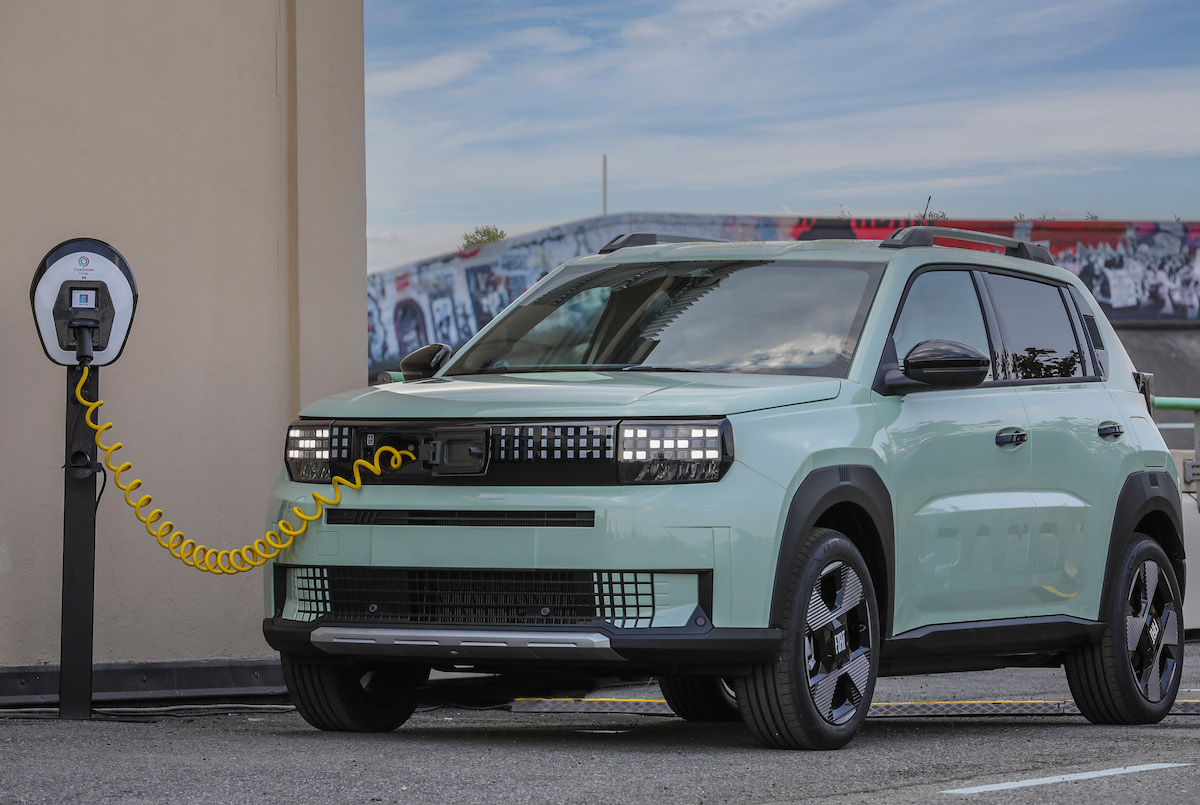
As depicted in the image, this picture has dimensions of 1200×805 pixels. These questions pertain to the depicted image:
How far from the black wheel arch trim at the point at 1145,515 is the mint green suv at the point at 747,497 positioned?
0.06ft

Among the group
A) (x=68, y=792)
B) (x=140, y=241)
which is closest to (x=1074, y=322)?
(x=140, y=241)

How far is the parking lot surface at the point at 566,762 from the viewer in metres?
4.65

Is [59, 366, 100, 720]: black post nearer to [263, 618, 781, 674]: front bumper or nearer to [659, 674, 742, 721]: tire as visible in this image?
[263, 618, 781, 674]: front bumper

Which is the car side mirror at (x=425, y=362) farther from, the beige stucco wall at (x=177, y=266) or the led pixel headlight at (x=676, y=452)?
the led pixel headlight at (x=676, y=452)

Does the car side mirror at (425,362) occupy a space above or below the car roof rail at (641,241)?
below

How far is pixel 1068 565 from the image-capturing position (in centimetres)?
688

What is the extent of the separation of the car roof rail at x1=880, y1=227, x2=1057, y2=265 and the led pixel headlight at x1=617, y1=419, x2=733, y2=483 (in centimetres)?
150

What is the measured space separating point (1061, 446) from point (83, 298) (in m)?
3.88

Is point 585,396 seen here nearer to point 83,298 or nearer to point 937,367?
point 937,367

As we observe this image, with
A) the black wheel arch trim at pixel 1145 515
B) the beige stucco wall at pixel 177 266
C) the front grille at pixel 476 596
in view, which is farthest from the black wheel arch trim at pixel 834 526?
the beige stucco wall at pixel 177 266

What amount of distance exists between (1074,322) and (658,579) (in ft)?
10.3

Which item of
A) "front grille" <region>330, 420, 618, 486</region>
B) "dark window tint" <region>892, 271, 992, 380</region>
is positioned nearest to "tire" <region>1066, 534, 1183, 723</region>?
"dark window tint" <region>892, 271, 992, 380</region>

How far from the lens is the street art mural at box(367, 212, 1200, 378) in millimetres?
51500

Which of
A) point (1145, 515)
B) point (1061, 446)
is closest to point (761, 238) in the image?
point (1145, 515)
